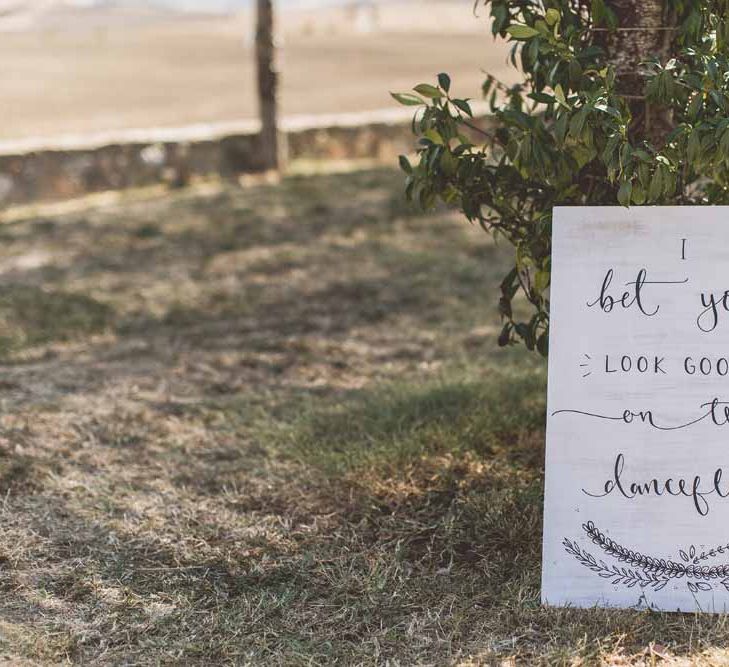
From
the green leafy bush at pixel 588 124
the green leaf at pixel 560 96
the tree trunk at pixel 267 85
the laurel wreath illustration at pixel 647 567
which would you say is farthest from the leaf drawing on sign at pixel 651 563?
the tree trunk at pixel 267 85

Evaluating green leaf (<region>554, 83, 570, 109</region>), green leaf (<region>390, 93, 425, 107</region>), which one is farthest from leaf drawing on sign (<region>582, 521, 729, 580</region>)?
green leaf (<region>390, 93, 425, 107</region>)

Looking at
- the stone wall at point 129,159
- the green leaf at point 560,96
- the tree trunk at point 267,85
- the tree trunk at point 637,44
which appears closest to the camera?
the green leaf at point 560,96

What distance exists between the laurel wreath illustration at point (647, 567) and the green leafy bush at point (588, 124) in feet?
2.15

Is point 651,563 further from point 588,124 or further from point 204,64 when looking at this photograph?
point 204,64

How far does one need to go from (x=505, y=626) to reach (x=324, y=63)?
17.2m

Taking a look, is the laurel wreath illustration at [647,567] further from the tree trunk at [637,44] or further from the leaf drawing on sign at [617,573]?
the tree trunk at [637,44]

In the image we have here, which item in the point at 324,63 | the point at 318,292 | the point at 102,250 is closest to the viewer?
the point at 318,292

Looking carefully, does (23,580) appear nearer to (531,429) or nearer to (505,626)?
(505,626)

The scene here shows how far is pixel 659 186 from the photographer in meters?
2.26

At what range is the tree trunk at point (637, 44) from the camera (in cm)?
259

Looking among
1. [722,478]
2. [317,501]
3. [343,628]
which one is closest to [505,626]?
[343,628]

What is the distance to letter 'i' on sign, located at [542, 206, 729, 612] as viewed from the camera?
235cm

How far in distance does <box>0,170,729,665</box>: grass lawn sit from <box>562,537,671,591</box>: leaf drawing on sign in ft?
0.26

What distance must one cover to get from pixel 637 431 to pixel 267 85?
6.05 meters
